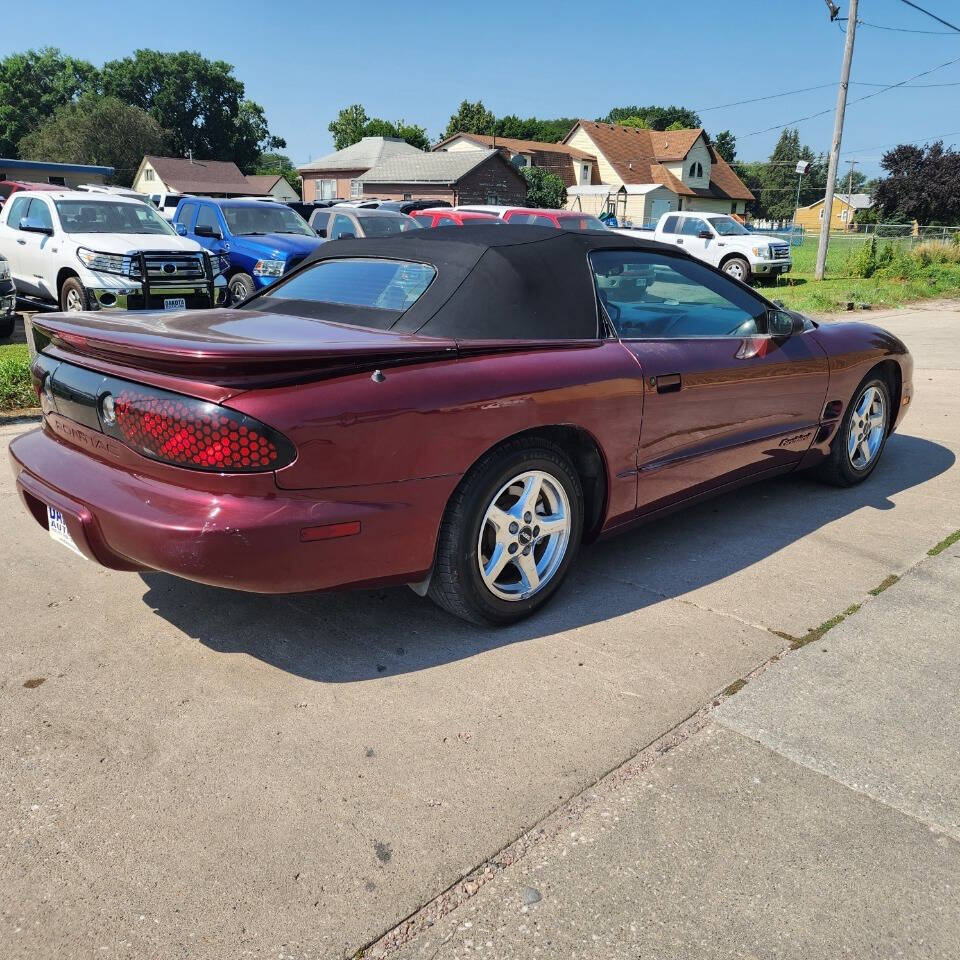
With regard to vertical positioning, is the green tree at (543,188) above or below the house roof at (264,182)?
below

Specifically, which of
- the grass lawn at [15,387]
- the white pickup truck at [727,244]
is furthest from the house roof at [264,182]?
the grass lawn at [15,387]

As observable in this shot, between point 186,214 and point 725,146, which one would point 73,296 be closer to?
point 186,214

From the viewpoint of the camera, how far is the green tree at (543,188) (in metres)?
56.0

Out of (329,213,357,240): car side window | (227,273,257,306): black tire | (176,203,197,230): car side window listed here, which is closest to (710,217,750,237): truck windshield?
(329,213,357,240): car side window

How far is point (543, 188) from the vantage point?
56.2 meters

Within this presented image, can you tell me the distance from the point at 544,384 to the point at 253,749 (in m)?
1.65

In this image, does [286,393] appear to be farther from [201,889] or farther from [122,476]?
[201,889]

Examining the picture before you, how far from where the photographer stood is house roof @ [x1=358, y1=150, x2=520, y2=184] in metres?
51.6

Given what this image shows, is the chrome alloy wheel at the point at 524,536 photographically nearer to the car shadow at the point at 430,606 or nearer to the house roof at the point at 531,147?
the car shadow at the point at 430,606

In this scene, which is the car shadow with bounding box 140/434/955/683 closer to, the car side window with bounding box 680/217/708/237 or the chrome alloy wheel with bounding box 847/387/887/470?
the chrome alloy wheel with bounding box 847/387/887/470

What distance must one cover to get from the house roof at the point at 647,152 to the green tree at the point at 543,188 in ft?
31.6

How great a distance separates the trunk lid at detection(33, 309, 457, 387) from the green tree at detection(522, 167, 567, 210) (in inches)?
2163

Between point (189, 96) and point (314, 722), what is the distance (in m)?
99.5

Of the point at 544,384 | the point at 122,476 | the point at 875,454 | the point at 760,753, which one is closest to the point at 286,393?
the point at 122,476
